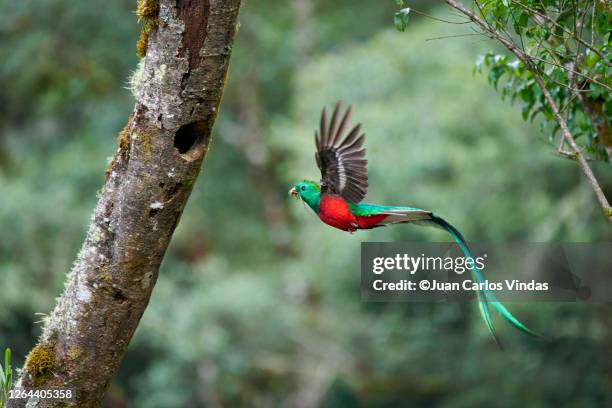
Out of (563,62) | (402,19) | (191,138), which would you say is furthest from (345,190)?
(563,62)

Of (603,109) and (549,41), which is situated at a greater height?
(549,41)

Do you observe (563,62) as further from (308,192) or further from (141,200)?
(141,200)

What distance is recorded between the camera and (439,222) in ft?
7.77

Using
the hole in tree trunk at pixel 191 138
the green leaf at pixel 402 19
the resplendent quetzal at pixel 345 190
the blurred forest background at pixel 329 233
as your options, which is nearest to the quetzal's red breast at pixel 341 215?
the resplendent quetzal at pixel 345 190

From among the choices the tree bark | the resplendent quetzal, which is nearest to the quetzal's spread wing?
the resplendent quetzal

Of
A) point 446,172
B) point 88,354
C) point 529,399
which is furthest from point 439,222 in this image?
point 529,399

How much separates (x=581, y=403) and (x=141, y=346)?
488 centimetres

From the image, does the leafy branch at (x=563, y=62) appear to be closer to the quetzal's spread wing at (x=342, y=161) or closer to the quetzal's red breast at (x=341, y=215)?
the quetzal's spread wing at (x=342, y=161)

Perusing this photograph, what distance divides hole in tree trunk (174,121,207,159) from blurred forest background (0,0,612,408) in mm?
5093

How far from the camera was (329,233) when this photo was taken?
8.38 m

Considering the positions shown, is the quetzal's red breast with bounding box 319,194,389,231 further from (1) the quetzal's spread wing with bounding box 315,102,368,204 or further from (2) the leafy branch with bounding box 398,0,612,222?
(2) the leafy branch with bounding box 398,0,612,222

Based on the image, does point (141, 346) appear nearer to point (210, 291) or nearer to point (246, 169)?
point (210, 291)

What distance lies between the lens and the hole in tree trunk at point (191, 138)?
2424 millimetres

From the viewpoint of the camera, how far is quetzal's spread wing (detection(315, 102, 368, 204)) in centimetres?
237
